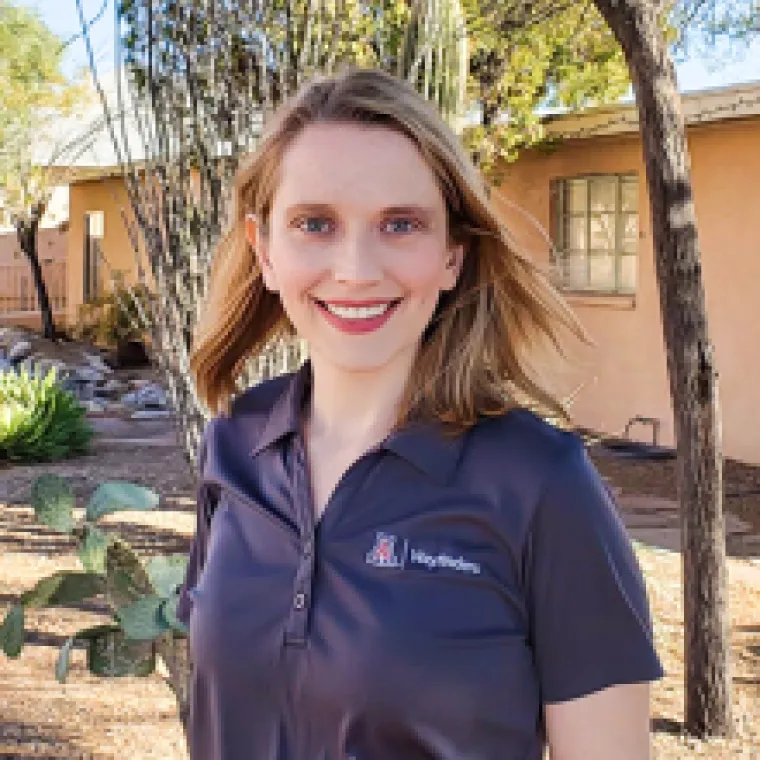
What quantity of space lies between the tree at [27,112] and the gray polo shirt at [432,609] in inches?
802

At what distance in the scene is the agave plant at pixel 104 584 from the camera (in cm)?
283

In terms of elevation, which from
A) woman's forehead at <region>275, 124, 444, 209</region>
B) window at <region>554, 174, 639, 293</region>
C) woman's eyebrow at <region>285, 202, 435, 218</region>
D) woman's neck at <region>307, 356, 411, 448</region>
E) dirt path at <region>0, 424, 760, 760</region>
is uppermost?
window at <region>554, 174, 639, 293</region>

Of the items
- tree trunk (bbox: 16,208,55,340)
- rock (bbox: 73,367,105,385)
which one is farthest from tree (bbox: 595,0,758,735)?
tree trunk (bbox: 16,208,55,340)

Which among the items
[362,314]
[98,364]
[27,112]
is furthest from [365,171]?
[27,112]

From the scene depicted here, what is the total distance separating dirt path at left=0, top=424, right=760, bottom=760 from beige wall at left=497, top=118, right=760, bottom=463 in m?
1.25

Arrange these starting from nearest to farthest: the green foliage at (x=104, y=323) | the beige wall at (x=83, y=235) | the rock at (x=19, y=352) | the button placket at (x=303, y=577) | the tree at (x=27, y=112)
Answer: the button placket at (x=303, y=577) < the rock at (x=19, y=352) < the green foliage at (x=104, y=323) < the tree at (x=27, y=112) < the beige wall at (x=83, y=235)

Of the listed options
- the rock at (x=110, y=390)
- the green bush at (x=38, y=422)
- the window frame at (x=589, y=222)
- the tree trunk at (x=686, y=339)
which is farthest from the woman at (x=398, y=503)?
the rock at (x=110, y=390)

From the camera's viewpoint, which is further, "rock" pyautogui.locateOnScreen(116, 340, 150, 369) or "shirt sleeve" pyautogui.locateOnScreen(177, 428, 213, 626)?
"rock" pyautogui.locateOnScreen(116, 340, 150, 369)

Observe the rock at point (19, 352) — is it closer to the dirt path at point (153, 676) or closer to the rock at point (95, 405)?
the rock at point (95, 405)

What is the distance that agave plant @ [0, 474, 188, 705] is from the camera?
283cm

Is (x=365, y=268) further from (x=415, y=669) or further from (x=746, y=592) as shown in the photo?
(x=746, y=592)

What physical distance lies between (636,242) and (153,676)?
8.57 metres

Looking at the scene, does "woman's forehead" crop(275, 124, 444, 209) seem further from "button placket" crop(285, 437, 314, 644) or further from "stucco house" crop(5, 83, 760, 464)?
"stucco house" crop(5, 83, 760, 464)

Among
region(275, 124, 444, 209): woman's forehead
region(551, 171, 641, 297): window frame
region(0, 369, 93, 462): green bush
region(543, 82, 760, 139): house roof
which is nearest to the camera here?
region(275, 124, 444, 209): woman's forehead
